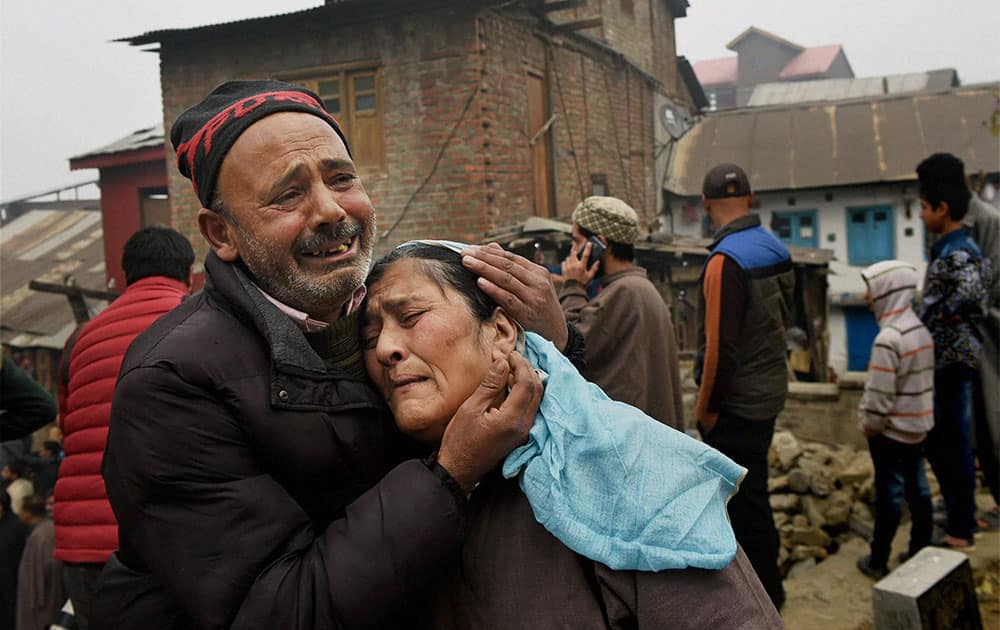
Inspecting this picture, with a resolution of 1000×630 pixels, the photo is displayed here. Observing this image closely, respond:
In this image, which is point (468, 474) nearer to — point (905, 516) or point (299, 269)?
point (299, 269)

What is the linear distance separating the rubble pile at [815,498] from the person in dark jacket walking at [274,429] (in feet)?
17.1

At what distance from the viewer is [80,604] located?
3.07m

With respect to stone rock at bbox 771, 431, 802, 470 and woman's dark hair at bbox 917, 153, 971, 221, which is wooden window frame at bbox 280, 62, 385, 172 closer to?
stone rock at bbox 771, 431, 802, 470

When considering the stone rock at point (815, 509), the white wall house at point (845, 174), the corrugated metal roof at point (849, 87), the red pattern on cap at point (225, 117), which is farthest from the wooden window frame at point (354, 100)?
the corrugated metal roof at point (849, 87)

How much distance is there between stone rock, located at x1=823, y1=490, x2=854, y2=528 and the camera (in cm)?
673

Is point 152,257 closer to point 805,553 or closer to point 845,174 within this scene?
point 805,553

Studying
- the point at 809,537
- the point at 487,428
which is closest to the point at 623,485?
the point at 487,428

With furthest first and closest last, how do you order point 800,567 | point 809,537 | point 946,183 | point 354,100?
point 354,100 < point 809,537 < point 800,567 < point 946,183

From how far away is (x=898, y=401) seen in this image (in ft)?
15.8

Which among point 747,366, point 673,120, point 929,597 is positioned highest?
point 673,120

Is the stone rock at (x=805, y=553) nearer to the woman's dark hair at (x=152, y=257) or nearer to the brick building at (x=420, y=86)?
the woman's dark hair at (x=152, y=257)

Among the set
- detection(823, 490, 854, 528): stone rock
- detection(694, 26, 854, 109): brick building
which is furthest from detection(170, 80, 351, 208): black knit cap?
detection(694, 26, 854, 109): brick building

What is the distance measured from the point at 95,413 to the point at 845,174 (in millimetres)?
19837

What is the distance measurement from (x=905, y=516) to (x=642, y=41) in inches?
536
